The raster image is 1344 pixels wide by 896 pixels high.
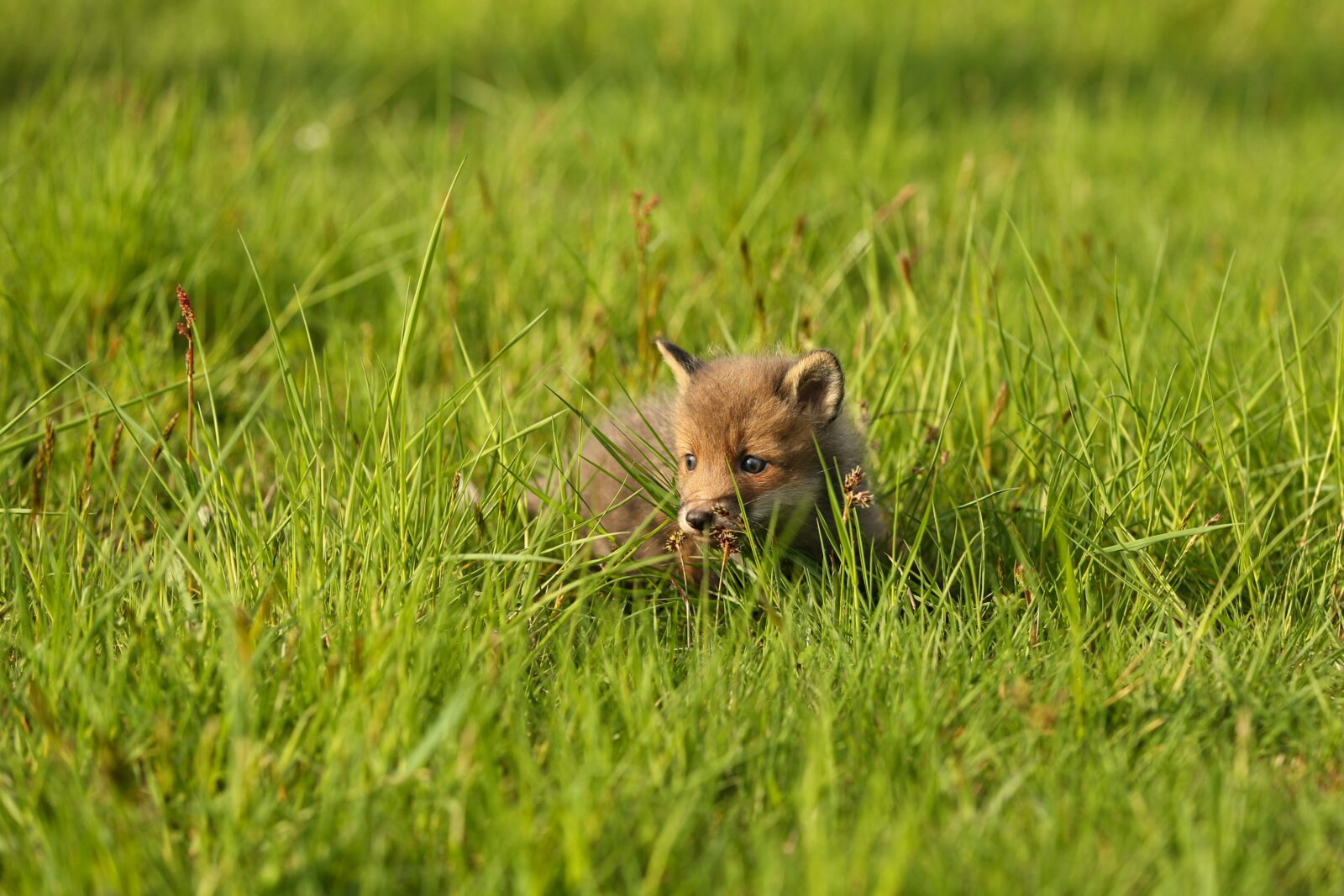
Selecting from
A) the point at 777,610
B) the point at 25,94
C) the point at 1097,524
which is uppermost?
the point at 25,94

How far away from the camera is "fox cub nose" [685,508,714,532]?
131 inches

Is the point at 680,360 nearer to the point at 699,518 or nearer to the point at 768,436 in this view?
the point at 768,436

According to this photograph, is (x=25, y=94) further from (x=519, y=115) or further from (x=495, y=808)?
(x=495, y=808)

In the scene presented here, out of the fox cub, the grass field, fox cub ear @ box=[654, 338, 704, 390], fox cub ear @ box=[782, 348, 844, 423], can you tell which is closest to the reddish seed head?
the grass field

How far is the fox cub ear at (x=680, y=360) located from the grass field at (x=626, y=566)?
383 mm

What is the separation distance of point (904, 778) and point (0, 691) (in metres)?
1.85

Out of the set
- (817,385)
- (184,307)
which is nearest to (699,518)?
(817,385)

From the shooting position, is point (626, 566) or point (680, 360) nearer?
point (626, 566)

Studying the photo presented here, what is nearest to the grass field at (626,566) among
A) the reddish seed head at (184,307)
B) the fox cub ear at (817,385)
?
the reddish seed head at (184,307)

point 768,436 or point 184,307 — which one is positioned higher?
point 184,307

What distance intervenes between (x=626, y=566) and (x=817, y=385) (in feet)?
3.21

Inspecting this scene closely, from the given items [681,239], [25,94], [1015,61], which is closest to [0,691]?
[681,239]

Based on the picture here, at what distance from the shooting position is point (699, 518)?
333 cm

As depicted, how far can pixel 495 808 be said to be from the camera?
7.22 feet
